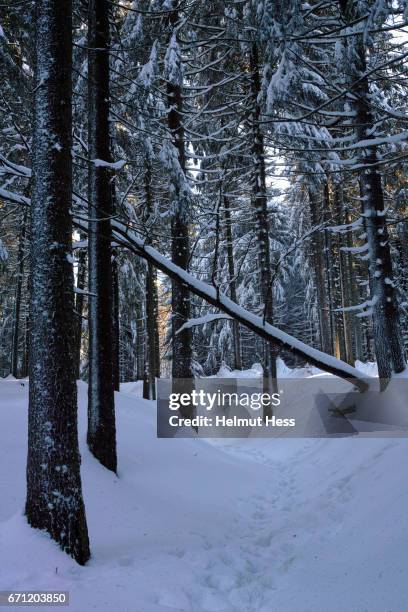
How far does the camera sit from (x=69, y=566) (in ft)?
12.0

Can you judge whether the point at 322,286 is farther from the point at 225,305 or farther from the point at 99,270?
the point at 225,305

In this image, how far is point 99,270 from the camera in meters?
6.52

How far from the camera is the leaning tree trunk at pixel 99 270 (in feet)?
20.3

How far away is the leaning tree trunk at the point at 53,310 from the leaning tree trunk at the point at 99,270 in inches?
71.8

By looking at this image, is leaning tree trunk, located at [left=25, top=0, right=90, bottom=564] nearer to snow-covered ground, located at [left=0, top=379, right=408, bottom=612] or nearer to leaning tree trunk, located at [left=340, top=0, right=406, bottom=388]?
snow-covered ground, located at [left=0, top=379, right=408, bottom=612]

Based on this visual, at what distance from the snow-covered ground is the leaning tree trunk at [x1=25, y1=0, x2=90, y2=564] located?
0.93 feet

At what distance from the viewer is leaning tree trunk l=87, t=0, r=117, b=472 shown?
6.20m

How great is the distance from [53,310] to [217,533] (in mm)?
3462

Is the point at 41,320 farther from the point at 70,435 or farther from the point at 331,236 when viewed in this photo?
the point at 331,236

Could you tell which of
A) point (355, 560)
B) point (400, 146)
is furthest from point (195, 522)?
point (400, 146)

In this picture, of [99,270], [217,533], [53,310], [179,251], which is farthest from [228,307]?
[179,251]

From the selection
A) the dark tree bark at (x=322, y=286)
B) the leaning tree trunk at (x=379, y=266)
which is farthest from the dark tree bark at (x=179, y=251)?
the dark tree bark at (x=322, y=286)

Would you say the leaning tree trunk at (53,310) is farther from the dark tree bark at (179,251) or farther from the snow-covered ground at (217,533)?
the dark tree bark at (179,251)

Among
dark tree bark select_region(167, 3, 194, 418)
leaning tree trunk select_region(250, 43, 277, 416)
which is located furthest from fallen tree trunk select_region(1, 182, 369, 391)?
leaning tree trunk select_region(250, 43, 277, 416)
